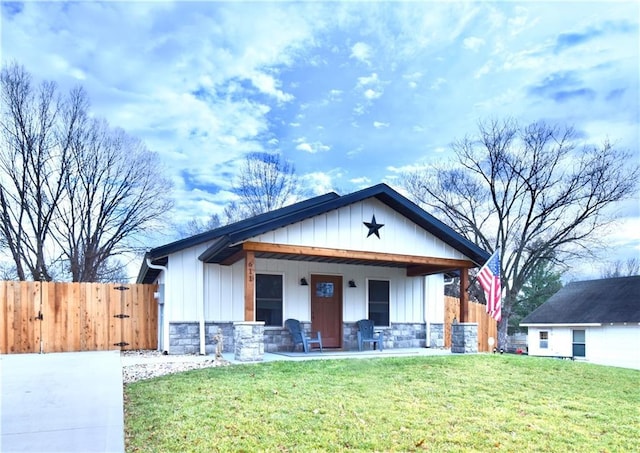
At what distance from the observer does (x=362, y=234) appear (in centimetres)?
1039

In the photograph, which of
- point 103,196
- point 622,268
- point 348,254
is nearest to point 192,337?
point 348,254

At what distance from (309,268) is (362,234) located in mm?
2123

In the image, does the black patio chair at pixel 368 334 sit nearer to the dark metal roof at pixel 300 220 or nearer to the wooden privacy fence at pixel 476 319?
the dark metal roof at pixel 300 220

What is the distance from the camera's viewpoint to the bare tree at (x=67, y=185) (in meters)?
17.1

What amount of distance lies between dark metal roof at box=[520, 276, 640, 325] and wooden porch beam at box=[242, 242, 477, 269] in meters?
13.8

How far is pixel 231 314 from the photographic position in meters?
11.2

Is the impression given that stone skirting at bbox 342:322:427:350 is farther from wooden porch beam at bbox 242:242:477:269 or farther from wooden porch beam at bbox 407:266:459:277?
wooden porch beam at bbox 242:242:477:269

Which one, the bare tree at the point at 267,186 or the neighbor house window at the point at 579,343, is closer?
the neighbor house window at the point at 579,343

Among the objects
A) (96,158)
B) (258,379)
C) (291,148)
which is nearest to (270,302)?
(258,379)

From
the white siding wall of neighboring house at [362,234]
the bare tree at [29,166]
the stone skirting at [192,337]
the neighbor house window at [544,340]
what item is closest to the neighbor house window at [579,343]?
the neighbor house window at [544,340]

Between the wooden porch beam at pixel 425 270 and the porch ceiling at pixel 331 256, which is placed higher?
the porch ceiling at pixel 331 256

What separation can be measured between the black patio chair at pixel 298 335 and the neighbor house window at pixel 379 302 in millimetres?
1938

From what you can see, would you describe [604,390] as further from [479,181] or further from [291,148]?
[291,148]

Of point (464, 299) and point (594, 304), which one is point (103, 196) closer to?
point (464, 299)
